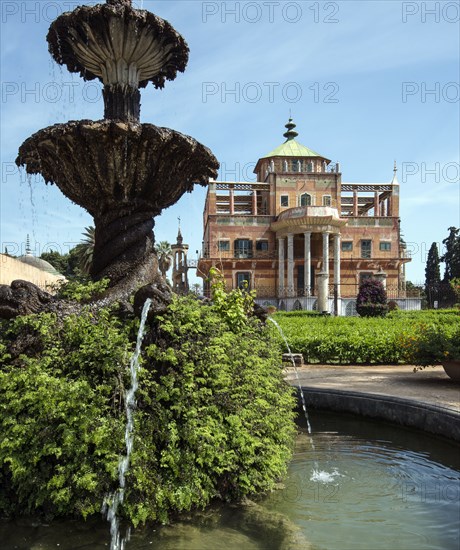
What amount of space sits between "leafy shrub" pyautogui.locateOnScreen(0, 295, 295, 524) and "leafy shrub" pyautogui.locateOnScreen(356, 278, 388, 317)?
21694 millimetres

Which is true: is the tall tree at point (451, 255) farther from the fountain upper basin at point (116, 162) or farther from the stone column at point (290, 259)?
the fountain upper basin at point (116, 162)

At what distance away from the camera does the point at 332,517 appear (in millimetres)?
3674

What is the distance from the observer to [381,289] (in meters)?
25.6

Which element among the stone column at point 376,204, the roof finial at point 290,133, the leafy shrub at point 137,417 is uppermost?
the roof finial at point 290,133

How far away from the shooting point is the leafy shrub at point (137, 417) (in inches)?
128

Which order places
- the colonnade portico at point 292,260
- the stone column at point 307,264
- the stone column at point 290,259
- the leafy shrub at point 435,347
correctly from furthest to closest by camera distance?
the stone column at point 290,259
the colonnade portico at point 292,260
the stone column at point 307,264
the leafy shrub at point 435,347

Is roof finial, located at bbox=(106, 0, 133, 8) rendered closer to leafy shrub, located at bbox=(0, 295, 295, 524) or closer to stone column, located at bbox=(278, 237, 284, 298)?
leafy shrub, located at bbox=(0, 295, 295, 524)

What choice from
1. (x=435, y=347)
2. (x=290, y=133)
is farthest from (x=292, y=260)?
(x=435, y=347)

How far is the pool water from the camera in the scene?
320 cm

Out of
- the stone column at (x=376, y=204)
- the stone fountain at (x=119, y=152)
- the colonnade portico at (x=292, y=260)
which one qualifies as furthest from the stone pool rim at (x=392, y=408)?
the stone column at (x=376, y=204)

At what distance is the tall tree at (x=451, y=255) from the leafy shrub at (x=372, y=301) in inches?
1162

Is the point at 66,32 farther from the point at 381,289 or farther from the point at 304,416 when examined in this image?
the point at 381,289

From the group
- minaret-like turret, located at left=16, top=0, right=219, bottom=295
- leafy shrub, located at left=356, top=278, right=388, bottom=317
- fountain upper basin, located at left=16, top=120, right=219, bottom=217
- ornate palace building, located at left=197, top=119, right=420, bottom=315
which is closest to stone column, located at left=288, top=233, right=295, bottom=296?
ornate palace building, located at left=197, top=119, right=420, bottom=315

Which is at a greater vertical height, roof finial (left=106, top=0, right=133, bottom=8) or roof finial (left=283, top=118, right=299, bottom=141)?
roof finial (left=283, top=118, right=299, bottom=141)
